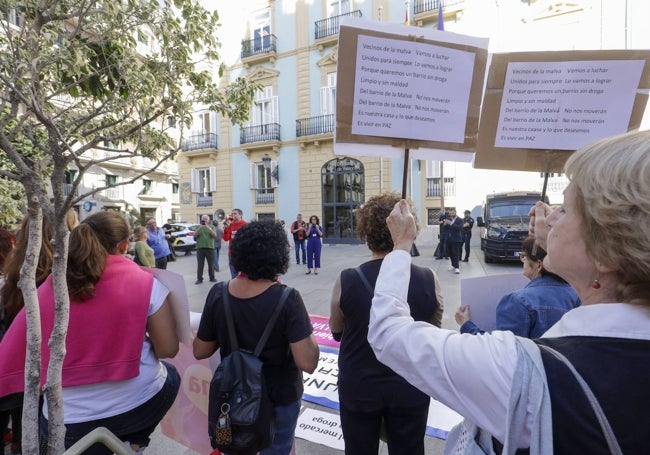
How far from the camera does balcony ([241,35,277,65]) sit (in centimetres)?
1983

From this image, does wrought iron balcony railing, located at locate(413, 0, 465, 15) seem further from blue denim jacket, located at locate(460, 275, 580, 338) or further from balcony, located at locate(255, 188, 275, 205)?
blue denim jacket, located at locate(460, 275, 580, 338)

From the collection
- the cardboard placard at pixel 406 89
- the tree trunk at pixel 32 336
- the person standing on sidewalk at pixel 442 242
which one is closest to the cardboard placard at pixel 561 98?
the cardboard placard at pixel 406 89

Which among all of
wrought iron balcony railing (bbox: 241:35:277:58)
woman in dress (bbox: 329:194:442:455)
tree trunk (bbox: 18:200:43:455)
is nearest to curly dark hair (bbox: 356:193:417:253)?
woman in dress (bbox: 329:194:442:455)

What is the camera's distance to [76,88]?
94.8 inches

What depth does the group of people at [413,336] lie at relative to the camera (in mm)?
670

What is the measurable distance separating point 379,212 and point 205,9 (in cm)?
186

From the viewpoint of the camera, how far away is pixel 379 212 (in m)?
1.83

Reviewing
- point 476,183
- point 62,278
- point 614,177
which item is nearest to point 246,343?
point 62,278

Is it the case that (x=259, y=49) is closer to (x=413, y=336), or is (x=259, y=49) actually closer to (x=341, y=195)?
(x=341, y=195)

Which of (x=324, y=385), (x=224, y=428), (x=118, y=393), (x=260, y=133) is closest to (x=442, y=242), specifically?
(x=324, y=385)

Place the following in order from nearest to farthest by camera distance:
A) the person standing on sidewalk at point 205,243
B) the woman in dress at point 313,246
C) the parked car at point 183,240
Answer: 1. the person standing on sidewalk at point 205,243
2. the woman in dress at point 313,246
3. the parked car at point 183,240

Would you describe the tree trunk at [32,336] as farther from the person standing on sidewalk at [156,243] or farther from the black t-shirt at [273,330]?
the person standing on sidewalk at [156,243]

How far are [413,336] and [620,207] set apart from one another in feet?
1.62

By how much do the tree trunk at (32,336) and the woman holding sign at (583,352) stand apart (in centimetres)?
147
